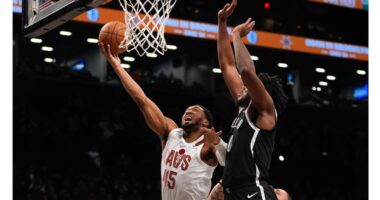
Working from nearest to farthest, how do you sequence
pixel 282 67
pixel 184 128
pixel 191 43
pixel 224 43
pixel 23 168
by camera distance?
pixel 224 43
pixel 184 128
pixel 23 168
pixel 191 43
pixel 282 67

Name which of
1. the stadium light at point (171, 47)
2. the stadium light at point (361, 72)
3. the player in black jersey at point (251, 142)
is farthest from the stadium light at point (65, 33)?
the player in black jersey at point (251, 142)

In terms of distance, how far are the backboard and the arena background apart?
7577 millimetres

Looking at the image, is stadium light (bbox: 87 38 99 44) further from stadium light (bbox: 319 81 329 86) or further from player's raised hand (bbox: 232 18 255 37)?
player's raised hand (bbox: 232 18 255 37)

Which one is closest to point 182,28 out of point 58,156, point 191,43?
point 191,43

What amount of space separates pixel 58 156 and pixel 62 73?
2886mm

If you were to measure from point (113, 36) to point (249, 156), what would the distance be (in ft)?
6.91

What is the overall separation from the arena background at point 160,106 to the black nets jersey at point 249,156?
30.3 ft

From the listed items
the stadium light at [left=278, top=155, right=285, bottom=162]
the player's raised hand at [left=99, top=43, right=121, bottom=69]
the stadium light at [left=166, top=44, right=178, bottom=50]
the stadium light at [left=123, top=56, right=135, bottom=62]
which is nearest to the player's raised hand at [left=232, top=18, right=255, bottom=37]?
the player's raised hand at [left=99, top=43, right=121, bottom=69]

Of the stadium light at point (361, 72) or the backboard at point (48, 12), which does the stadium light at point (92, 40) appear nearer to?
the stadium light at point (361, 72)

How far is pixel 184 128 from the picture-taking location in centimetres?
541

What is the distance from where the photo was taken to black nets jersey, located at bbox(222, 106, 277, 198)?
4164 mm

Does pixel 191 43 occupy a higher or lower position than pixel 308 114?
higher

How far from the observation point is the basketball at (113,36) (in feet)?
19.0

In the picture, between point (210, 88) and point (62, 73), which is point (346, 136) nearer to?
point (210, 88)
